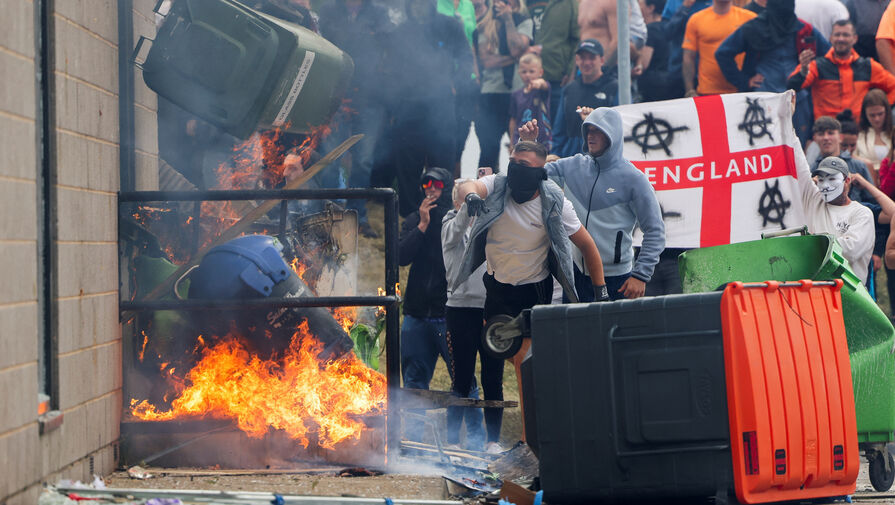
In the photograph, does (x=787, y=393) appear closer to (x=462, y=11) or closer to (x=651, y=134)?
(x=651, y=134)

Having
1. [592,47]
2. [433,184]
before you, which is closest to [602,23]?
[592,47]

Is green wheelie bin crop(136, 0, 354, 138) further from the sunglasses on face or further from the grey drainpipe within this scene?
the sunglasses on face

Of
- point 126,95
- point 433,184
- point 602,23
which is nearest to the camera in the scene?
point 126,95

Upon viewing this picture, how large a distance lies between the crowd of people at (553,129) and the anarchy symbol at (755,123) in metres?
0.38

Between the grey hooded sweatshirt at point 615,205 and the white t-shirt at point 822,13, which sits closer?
the grey hooded sweatshirt at point 615,205

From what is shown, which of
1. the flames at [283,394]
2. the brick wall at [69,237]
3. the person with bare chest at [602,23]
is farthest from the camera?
the person with bare chest at [602,23]

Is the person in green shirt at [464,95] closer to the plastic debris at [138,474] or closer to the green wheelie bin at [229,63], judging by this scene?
the green wheelie bin at [229,63]

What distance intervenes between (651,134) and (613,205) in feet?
7.25

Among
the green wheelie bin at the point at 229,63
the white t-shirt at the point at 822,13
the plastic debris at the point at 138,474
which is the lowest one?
the plastic debris at the point at 138,474

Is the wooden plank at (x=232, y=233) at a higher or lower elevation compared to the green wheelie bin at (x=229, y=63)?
lower

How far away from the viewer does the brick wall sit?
13.4ft

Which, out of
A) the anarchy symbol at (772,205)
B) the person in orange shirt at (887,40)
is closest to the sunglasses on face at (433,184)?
the anarchy symbol at (772,205)

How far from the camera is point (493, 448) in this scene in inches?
274

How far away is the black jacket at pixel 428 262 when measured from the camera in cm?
786
